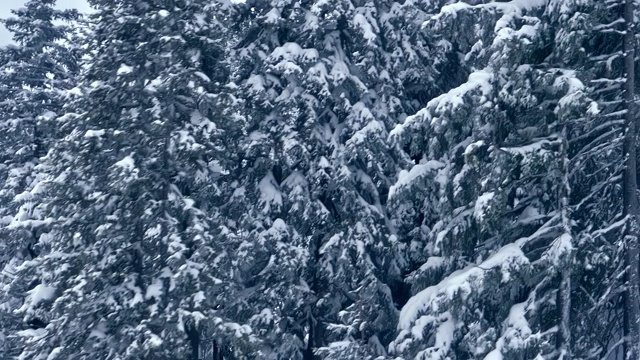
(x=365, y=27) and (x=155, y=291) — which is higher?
(x=365, y=27)

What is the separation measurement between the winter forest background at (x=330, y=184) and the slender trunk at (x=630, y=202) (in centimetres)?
4

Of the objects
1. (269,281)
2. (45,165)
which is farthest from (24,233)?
(269,281)

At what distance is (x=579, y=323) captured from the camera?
55.0 ft

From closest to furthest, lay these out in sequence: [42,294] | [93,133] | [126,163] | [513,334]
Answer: [513,334]
[126,163]
[93,133]
[42,294]

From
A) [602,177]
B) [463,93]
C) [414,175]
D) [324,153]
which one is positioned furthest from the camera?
[324,153]

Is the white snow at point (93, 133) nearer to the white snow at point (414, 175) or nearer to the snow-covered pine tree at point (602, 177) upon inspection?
the white snow at point (414, 175)

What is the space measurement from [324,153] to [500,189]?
7641 millimetres

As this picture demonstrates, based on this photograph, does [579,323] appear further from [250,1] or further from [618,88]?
[250,1]

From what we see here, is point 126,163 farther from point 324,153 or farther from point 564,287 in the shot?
point 564,287

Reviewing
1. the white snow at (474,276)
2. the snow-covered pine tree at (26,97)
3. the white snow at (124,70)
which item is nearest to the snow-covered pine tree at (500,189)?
the white snow at (474,276)

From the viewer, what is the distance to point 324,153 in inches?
895

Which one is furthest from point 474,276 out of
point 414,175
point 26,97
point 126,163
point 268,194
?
point 26,97

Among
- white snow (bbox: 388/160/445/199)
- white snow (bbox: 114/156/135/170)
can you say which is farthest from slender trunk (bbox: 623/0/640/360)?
white snow (bbox: 114/156/135/170)

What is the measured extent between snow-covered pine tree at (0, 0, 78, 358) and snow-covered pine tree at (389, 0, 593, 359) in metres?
13.1
